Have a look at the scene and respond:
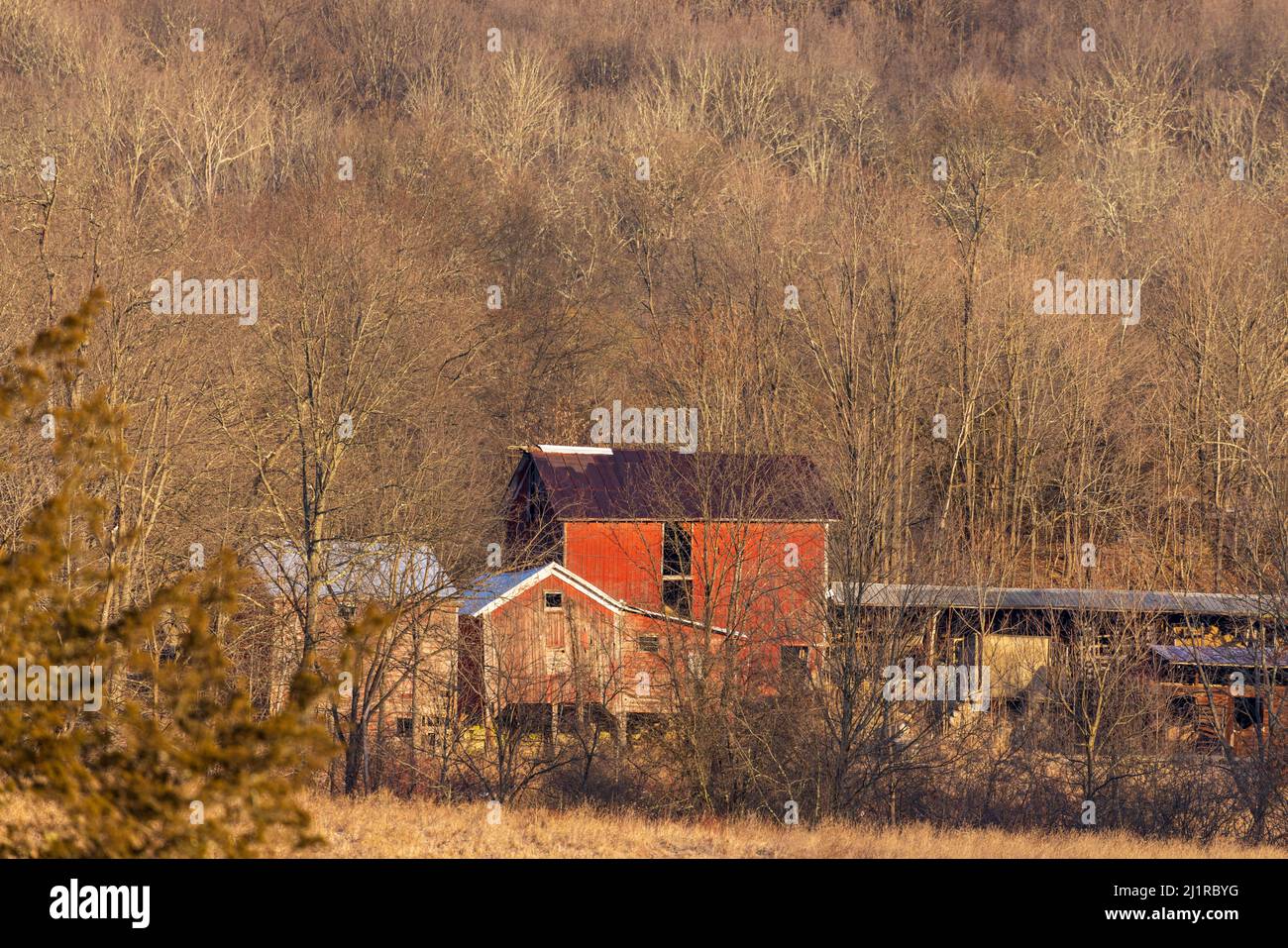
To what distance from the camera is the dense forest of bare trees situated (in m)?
26.1

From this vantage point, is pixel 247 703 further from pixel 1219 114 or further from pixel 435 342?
pixel 1219 114

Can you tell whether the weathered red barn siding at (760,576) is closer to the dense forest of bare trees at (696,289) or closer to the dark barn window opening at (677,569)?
the dark barn window opening at (677,569)

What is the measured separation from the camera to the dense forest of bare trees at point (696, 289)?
26062mm

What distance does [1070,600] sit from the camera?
33.1m

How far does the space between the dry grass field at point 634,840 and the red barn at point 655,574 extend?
22.8ft

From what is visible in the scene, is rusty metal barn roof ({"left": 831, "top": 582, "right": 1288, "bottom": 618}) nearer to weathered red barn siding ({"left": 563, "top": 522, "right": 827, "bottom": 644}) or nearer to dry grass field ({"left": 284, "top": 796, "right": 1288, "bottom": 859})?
weathered red barn siding ({"left": 563, "top": 522, "right": 827, "bottom": 644})

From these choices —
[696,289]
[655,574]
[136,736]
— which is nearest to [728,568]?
[655,574]

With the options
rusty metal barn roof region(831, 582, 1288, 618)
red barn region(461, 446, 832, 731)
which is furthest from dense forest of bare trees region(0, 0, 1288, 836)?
red barn region(461, 446, 832, 731)

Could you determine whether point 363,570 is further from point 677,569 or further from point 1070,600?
point 1070,600

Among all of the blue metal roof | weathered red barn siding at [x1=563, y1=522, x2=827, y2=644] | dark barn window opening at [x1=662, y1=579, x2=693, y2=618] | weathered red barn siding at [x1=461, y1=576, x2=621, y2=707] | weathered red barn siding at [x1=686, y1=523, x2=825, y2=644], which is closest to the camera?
weathered red barn siding at [x1=461, y1=576, x2=621, y2=707]

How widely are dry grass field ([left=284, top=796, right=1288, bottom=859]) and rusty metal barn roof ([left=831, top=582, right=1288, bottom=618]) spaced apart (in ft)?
22.6

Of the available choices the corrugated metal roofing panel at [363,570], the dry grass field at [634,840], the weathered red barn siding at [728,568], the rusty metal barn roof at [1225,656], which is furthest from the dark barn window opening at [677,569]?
the rusty metal barn roof at [1225,656]

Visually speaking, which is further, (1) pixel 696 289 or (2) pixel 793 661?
(1) pixel 696 289

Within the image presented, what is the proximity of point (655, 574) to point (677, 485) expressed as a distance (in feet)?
7.27
